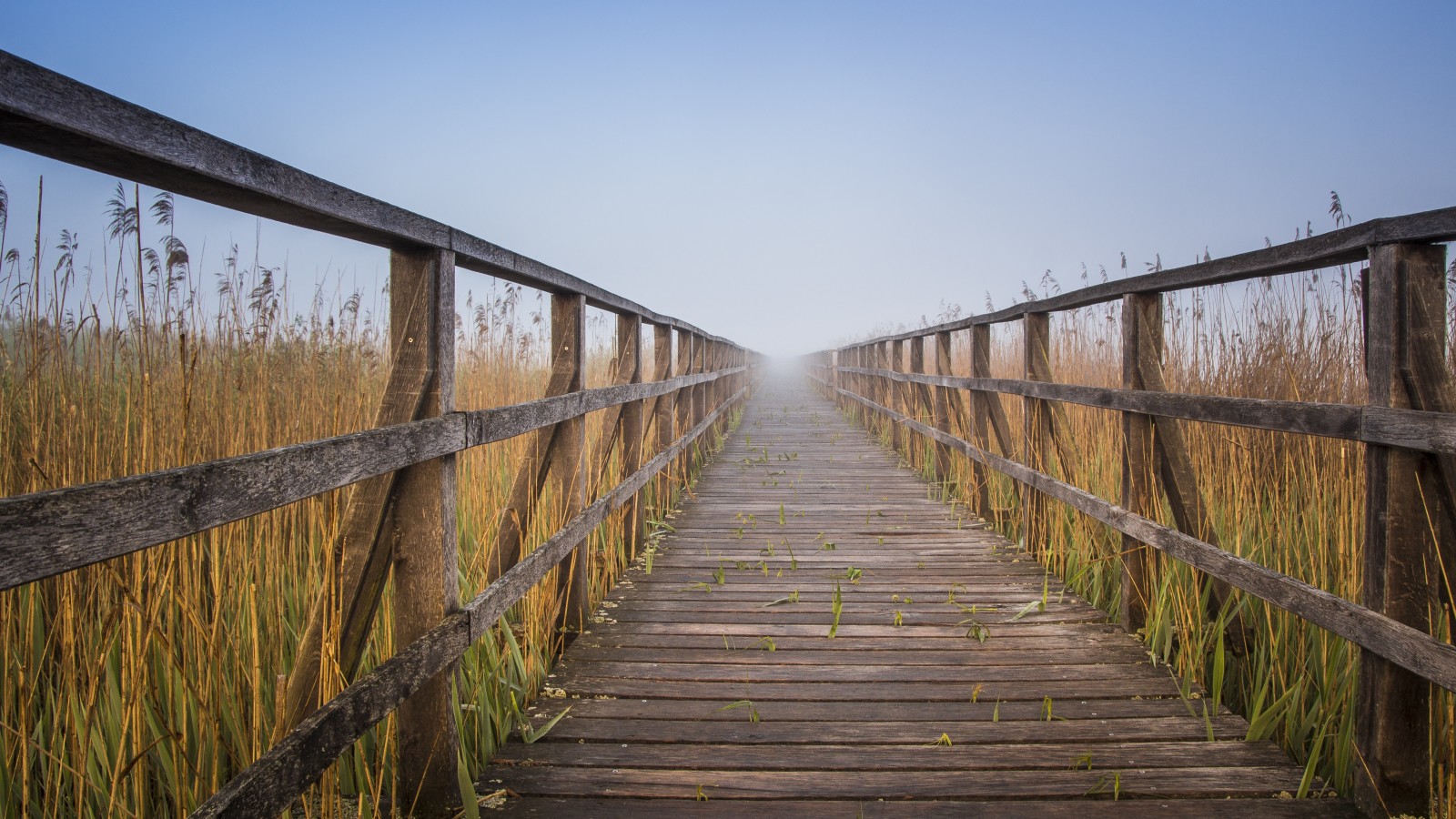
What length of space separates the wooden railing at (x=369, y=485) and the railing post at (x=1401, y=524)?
84.0 inches

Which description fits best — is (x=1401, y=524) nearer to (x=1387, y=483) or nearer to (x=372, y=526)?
(x=1387, y=483)

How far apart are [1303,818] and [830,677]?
1.34 meters

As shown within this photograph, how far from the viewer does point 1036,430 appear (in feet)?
14.9

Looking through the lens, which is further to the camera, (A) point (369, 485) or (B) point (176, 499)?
(A) point (369, 485)

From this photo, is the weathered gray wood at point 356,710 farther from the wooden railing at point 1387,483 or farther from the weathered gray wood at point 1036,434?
the weathered gray wood at point 1036,434

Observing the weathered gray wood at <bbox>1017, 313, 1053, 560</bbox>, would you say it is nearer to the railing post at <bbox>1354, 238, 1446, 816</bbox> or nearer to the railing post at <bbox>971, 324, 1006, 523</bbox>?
the railing post at <bbox>971, 324, 1006, 523</bbox>

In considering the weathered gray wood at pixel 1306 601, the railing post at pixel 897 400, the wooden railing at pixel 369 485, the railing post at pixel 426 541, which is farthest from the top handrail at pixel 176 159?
the railing post at pixel 897 400

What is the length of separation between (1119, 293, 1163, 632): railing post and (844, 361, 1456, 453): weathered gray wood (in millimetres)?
93

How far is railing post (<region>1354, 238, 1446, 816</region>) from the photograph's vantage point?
1.88 meters

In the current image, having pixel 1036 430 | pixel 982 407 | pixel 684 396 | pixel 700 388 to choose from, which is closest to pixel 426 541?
pixel 1036 430

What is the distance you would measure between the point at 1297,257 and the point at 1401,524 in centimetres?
74

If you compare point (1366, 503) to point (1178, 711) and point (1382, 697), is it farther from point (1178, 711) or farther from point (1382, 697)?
point (1178, 711)

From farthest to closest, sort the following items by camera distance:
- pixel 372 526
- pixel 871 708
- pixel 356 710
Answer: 1. pixel 871 708
2. pixel 372 526
3. pixel 356 710

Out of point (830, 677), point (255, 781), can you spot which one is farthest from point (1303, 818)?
point (255, 781)
